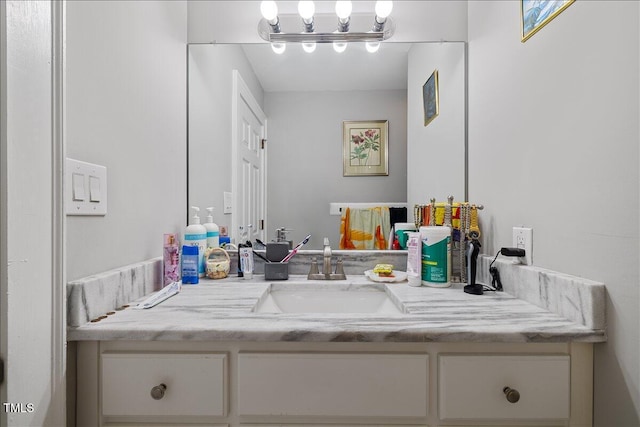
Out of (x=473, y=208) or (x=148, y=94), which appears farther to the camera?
(x=473, y=208)

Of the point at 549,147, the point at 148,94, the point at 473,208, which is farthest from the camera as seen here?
the point at 473,208

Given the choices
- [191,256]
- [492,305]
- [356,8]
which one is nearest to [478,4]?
[356,8]

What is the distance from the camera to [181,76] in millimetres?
1311

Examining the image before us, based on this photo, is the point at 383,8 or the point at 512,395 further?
the point at 383,8

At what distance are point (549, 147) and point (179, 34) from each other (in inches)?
50.9

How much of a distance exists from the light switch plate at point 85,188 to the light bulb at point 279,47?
826mm

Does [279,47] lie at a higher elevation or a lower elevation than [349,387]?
higher

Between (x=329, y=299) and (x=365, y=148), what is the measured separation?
24.1 inches

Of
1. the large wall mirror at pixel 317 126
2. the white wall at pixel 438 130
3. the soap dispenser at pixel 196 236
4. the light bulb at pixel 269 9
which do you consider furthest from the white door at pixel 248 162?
the white wall at pixel 438 130

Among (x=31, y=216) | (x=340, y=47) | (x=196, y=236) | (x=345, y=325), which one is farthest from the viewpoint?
(x=340, y=47)

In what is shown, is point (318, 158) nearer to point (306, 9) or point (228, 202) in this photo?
point (228, 202)

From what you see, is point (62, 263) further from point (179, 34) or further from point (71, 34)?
point (179, 34)

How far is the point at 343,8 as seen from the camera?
127 centimetres

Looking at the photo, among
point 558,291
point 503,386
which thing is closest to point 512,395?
point 503,386
